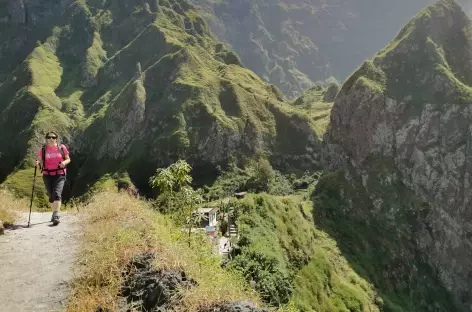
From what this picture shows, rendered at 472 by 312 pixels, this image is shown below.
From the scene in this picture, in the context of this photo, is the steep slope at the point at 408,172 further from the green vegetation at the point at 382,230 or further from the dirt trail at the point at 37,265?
the dirt trail at the point at 37,265

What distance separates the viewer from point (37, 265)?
1334 cm

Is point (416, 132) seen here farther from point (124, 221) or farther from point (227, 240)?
point (124, 221)

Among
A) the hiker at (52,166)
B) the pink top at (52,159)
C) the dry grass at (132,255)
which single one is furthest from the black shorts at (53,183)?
the dry grass at (132,255)

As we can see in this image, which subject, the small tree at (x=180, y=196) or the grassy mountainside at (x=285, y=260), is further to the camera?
the grassy mountainside at (x=285, y=260)

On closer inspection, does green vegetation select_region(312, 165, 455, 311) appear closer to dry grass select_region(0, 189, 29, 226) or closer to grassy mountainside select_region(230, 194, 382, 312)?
grassy mountainside select_region(230, 194, 382, 312)

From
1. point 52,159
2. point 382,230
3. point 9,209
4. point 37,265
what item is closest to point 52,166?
point 52,159

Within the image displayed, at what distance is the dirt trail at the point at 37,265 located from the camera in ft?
36.6

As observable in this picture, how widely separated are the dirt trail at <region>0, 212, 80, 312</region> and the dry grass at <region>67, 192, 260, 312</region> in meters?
0.52

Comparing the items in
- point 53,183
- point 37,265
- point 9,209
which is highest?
point 37,265

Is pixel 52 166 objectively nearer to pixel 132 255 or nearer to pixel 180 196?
pixel 180 196

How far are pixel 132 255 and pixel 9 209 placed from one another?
36.1ft

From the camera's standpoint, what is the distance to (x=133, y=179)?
577 feet

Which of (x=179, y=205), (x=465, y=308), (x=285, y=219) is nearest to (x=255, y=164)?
(x=465, y=308)

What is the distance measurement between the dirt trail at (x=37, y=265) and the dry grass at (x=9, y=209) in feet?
1.82
